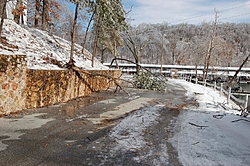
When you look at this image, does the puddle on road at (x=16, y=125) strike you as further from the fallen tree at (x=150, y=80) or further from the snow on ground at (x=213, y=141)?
the fallen tree at (x=150, y=80)

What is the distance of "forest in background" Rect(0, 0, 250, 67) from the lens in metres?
9.33

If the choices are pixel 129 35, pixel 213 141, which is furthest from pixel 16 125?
pixel 129 35

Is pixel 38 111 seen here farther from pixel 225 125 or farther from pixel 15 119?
pixel 225 125

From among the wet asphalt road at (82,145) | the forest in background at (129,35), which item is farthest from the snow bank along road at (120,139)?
the forest in background at (129,35)

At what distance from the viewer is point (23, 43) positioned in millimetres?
7984

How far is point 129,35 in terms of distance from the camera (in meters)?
19.5

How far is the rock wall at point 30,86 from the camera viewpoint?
454 centimetres

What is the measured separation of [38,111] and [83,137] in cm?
231

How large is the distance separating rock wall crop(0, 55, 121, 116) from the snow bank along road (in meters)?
0.37

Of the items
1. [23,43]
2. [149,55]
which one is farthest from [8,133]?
[149,55]

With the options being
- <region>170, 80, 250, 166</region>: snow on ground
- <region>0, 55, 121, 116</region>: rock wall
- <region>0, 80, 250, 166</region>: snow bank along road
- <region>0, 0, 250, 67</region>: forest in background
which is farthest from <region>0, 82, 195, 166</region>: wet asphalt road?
<region>0, 0, 250, 67</region>: forest in background

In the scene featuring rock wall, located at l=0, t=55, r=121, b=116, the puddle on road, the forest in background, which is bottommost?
the puddle on road

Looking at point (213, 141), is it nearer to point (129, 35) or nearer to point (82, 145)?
point (82, 145)

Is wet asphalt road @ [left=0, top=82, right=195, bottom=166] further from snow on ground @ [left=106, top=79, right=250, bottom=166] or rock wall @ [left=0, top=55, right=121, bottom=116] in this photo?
rock wall @ [left=0, top=55, right=121, bottom=116]
